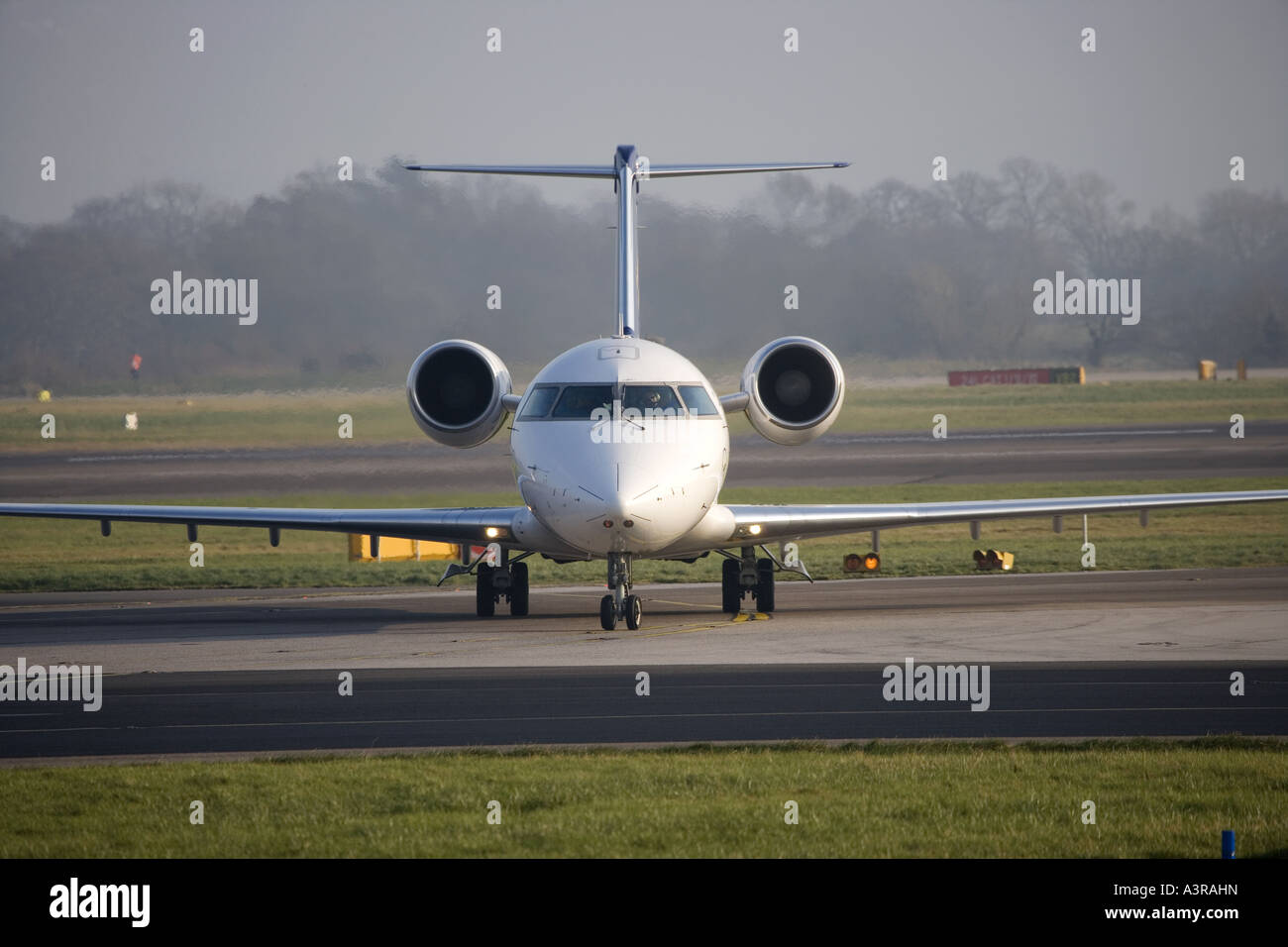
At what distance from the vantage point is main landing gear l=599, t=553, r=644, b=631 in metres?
21.3

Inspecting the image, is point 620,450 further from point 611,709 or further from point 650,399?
point 611,709

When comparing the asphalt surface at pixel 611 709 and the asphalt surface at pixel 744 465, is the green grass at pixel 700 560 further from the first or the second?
the asphalt surface at pixel 611 709

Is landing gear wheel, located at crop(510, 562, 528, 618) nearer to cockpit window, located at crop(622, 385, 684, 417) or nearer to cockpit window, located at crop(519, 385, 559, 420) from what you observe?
cockpit window, located at crop(519, 385, 559, 420)

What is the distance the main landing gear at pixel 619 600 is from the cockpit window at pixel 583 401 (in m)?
1.97

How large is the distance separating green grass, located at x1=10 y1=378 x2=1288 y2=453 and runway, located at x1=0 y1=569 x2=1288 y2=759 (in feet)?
79.9

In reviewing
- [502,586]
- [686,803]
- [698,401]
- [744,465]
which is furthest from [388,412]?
[686,803]

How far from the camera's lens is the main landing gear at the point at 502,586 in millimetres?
24125

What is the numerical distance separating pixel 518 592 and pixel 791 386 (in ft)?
16.9

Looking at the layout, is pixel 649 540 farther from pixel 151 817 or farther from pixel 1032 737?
pixel 151 817

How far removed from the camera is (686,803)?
10.4 meters

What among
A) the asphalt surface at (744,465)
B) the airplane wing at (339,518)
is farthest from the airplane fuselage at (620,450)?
the asphalt surface at (744,465)
